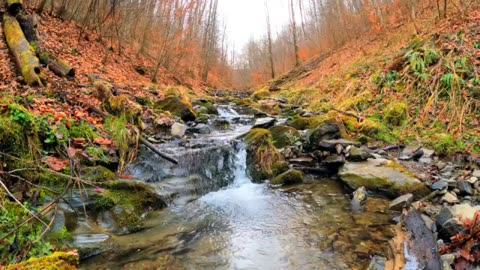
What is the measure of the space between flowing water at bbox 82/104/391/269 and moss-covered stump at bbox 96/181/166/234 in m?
0.16

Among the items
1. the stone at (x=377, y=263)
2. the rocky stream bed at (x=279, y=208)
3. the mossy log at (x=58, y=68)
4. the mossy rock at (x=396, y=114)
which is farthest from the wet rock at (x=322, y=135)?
the mossy log at (x=58, y=68)

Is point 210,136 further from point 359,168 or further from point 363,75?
point 363,75

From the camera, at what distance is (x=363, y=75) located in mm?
10680

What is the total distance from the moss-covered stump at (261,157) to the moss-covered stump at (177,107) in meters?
3.34

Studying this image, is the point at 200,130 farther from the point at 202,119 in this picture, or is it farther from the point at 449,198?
the point at 449,198

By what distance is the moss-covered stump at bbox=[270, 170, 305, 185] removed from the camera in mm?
6008

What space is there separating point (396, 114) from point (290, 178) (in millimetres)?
3344

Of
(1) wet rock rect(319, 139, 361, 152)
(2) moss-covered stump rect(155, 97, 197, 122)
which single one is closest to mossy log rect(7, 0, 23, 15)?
(2) moss-covered stump rect(155, 97, 197, 122)

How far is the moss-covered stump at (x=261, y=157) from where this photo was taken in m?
6.44

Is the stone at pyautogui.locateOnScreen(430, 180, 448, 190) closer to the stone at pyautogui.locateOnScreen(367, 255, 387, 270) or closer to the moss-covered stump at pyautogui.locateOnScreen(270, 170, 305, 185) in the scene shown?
the stone at pyautogui.locateOnScreen(367, 255, 387, 270)

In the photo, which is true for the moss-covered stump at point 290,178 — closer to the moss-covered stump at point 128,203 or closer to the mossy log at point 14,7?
the moss-covered stump at point 128,203

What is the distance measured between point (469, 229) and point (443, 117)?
14.6 feet

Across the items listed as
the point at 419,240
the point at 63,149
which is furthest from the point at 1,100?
the point at 419,240

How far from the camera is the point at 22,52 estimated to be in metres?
6.38
